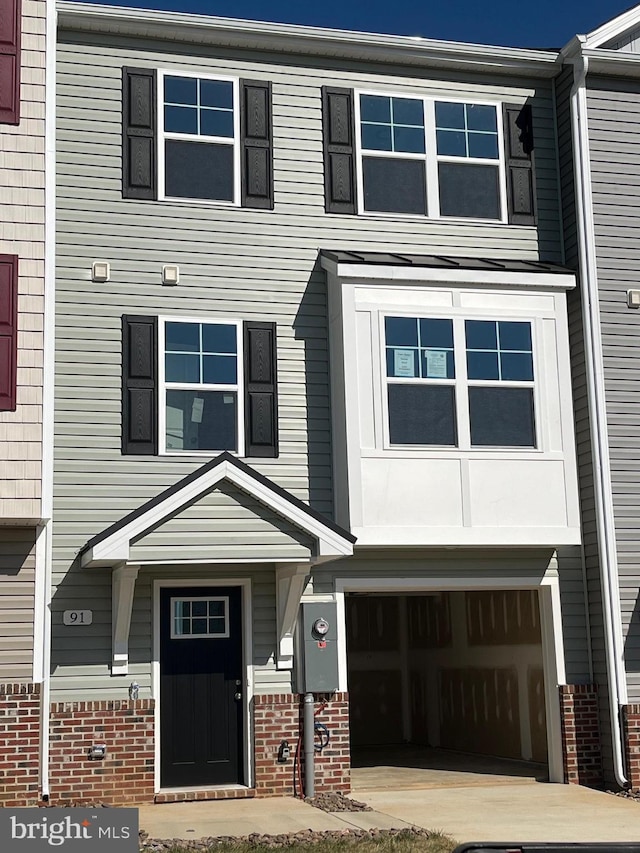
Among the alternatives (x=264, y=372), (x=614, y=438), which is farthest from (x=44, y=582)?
(x=614, y=438)

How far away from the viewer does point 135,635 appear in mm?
12203

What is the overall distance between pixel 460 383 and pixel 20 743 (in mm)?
6124

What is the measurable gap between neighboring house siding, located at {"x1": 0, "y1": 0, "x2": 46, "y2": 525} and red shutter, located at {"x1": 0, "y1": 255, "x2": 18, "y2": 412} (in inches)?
2.1

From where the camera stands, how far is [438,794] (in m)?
12.7

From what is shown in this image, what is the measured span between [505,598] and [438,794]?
3.67 meters

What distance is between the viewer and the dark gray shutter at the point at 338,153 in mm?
13594

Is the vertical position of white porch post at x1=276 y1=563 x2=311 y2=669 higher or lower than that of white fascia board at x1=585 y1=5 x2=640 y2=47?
lower

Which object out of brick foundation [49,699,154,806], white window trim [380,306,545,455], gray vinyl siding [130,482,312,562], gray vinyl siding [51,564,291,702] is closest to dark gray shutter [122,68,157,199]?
white window trim [380,306,545,455]

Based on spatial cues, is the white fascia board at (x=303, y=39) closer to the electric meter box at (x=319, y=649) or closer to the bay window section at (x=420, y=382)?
the bay window section at (x=420, y=382)

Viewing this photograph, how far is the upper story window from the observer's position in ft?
41.7

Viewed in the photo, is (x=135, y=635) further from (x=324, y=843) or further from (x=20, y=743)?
(x=324, y=843)

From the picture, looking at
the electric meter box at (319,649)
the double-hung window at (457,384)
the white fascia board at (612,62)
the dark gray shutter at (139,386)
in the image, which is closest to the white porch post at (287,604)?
the electric meter box at (319,649)

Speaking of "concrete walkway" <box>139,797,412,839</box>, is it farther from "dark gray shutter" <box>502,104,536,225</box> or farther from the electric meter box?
"dark gray shutter" <box>502,104,536,225</box>

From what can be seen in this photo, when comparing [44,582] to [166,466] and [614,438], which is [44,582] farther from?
[614,438]
